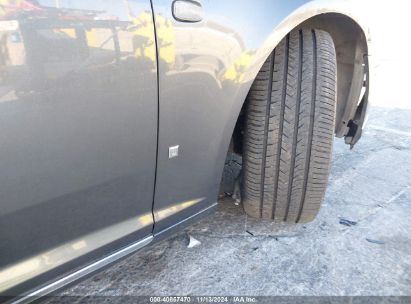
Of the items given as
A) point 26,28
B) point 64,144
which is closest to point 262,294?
point 64,144

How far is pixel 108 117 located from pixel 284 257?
1.21 metres

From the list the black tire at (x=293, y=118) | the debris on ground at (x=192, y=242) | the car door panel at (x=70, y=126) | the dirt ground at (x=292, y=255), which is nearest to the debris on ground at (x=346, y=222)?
the dirt ground at (x=292, y=255)

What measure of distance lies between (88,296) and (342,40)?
199cm

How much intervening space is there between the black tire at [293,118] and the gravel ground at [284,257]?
A: 0.34m

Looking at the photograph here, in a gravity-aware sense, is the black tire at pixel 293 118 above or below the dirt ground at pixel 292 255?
above

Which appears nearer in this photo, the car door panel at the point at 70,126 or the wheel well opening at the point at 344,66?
the car door panel at the point at 70,126

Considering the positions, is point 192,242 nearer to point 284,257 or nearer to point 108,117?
point 284,257

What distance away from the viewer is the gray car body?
0.94 metres

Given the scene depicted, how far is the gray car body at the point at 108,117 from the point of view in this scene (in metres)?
0.94

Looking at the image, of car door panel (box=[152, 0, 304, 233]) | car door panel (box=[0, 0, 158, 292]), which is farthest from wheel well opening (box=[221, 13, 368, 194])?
car door panel (box=[0, 0, 158, 292])

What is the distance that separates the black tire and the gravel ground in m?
0.34

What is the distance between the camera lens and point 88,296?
153 centimetres

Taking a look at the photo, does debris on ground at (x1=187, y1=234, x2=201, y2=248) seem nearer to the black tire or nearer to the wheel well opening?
the black tire

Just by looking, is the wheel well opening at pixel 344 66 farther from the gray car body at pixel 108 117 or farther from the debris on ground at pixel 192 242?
the debris on ground at pixel 192 242
